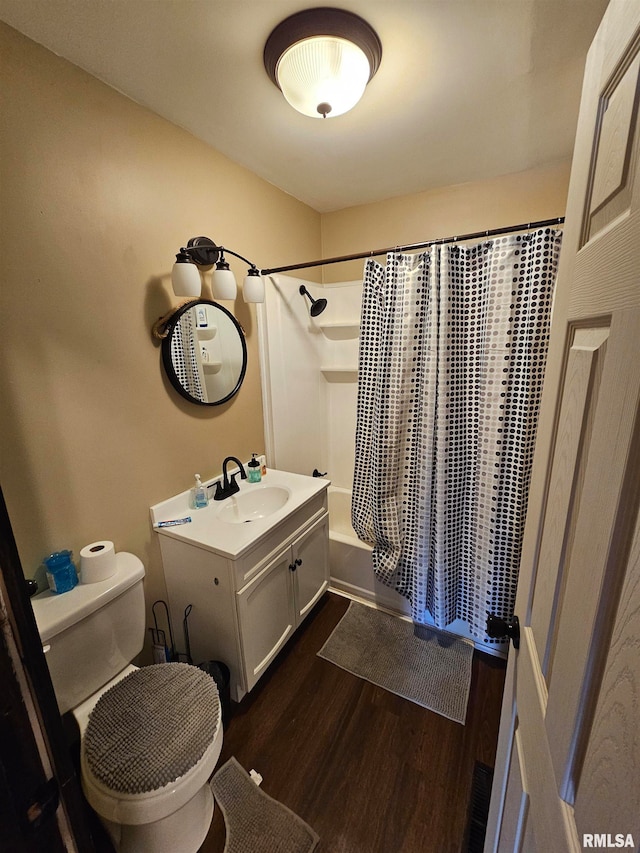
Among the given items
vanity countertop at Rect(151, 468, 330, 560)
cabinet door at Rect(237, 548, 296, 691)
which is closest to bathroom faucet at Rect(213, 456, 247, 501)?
vanity countertop at Rect(151, 468, 330, 560)

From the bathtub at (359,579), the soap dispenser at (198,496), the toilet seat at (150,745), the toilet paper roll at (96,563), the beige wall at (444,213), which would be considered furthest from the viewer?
the bathtub at (359,579)

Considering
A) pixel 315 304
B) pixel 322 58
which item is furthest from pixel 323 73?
pixel 315 304

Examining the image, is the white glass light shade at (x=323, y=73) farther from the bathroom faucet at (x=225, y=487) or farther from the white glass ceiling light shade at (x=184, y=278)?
the bathroom faucet at (x=225, y=487)

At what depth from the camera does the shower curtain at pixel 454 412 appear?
4.69 feet

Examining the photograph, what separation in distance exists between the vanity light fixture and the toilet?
42.8 inches

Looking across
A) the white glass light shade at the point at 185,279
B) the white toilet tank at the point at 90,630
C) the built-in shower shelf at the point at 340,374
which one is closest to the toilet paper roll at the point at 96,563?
the white toilet tank at the point at 90,630

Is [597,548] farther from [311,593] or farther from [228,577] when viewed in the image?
[311,593]

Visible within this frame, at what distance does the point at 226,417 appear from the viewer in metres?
1.79

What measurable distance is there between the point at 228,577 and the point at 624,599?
4.03ft

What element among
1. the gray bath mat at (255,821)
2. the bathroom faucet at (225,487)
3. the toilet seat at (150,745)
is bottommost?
the gray bath mat at (255,821)

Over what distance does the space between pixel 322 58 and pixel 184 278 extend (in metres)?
0.81

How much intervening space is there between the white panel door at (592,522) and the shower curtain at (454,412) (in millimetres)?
835

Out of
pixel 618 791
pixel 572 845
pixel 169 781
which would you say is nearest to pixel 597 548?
pixel 618 791

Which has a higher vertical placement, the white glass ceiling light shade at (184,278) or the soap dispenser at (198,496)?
the white glass ceiling light shade at (184,278)
